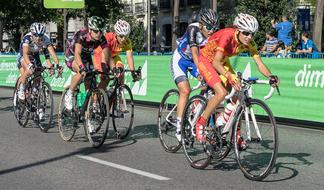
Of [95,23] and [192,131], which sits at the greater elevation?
[95,23]

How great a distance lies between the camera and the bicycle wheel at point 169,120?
26.0ft

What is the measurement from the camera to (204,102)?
6746 mm

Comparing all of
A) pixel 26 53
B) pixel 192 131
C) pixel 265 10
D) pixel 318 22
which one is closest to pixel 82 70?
pixel 192 131

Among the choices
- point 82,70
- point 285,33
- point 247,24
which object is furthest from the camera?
point 285,33

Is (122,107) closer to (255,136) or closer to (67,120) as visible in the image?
(67,120)

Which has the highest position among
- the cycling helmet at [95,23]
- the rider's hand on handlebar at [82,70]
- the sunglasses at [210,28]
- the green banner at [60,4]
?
the green banner at [60,4]

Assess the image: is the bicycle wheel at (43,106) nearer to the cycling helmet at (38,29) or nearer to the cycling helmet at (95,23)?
the cycling helmet at (38,29)

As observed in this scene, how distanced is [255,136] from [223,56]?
40.6 inches

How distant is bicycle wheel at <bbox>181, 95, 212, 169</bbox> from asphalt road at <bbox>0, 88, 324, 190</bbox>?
0.13m

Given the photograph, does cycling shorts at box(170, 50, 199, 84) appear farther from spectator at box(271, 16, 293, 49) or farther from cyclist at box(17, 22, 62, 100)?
spectator at box(271, 16, 293, 49)

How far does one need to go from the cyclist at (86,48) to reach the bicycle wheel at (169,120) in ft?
4.20

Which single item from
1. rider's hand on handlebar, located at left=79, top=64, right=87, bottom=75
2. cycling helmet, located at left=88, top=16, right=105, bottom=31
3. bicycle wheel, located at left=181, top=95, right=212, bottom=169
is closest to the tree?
cycling helmet, located at left=88, top=16, right=105, bottom=31

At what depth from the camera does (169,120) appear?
8.01 m

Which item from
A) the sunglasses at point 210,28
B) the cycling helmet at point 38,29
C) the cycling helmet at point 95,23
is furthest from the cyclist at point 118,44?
the sunglasses at point 210,28
